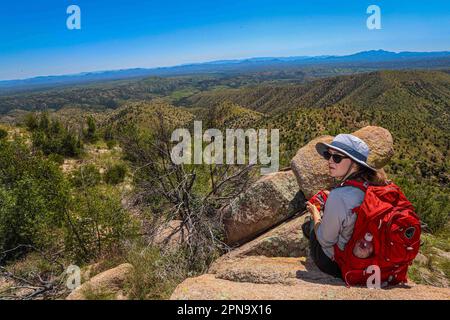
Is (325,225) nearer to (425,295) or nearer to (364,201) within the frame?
(364,201)

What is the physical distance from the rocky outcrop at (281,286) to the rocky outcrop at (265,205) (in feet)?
4.82

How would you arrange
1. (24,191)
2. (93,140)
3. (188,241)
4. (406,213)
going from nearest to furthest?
(406,213) → (188,241) → (24,191) → (93,140)

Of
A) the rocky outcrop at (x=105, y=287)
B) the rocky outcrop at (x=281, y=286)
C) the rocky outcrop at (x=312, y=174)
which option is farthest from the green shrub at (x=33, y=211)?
the rocky outcrop at (x=312, y=174)

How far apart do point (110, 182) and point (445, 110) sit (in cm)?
13500

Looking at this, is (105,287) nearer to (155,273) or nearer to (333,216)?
(155,273)

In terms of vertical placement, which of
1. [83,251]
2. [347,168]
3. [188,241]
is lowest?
[83,251]

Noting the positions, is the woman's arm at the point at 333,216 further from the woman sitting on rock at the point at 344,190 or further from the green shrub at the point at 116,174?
the green shrub at the point at 116,174

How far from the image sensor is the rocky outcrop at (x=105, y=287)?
18.1 feet

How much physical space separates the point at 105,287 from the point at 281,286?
10.9ft

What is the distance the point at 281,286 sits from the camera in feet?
15.4

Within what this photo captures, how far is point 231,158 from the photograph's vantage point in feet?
32.4

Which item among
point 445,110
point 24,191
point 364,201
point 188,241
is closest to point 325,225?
point 364,201

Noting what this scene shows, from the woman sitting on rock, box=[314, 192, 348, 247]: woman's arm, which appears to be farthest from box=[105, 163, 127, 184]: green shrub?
box=[314, 192, 348, 247]: woman's arm
